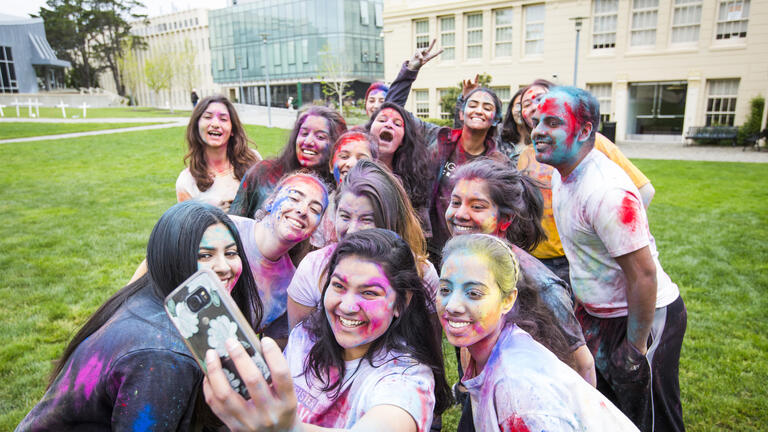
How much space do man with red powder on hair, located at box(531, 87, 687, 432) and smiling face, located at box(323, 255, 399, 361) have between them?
1180mm

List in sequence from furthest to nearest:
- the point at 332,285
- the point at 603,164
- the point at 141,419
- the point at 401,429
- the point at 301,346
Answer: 1. the point at 603,164
2. the point at 301,346
3. the point at 332,285
4. the point at 401,429
5. the point at 141,419

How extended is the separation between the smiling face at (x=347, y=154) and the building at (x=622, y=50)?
19.8m

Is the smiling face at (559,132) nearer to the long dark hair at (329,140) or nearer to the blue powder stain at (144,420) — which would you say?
the long dark hair at (329,140)

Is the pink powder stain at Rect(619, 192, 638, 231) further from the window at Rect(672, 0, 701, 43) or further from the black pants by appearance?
the window at Rect(672, 0, 701, 43)

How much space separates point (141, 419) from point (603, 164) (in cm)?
233

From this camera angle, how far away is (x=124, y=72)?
58594 millimetres

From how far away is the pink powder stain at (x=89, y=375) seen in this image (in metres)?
1.55

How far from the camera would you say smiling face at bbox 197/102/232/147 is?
4.20 meters

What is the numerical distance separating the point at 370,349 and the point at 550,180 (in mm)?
A: 2114

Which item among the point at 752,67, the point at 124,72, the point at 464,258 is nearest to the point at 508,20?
the point at 752,67

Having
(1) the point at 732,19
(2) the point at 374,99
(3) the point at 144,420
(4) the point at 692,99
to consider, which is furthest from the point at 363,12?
(3) the point at 144,420

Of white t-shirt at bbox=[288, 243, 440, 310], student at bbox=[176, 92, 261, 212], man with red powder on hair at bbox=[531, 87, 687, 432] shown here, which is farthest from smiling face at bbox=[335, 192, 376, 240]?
student at bbox=[176, 92, 261, 212]

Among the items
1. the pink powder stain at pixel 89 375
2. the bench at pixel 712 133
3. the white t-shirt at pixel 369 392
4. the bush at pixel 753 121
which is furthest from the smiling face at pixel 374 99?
the bush at pixel 753 121

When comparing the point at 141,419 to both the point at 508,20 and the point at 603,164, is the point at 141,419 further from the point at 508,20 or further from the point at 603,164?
the point at 508,20
